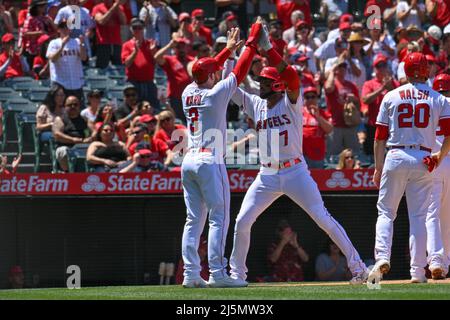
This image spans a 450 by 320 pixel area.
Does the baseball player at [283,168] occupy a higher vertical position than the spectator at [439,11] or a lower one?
lower

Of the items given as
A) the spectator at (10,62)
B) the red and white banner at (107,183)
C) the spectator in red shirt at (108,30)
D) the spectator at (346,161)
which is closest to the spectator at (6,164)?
the red and white banner at (107,183)

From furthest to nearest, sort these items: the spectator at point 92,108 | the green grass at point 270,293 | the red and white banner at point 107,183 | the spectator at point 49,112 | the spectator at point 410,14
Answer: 1. the spectator at point 410,14
2. the spectator at point 92,108
3. the spectator at point 49,112
4. the red and white banner at point 107,183
5. the green grass at point 270,293

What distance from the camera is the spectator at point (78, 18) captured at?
17594 mm

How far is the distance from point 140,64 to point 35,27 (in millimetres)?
2004

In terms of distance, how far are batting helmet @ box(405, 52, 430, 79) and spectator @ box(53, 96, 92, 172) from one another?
618 centimetres

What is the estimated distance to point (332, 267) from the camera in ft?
46.4

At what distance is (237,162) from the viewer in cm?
1480

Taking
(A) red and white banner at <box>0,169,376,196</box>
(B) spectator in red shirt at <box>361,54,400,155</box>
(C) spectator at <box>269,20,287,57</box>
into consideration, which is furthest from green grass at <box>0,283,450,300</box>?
(C) spectator at <box>269,20,287,57</box>

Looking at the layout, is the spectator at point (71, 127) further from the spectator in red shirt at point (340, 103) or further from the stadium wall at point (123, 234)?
the spectator in red shirt at point (340, 103)

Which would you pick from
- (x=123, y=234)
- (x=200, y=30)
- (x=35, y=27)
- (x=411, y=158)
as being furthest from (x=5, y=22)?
(x=411, y=158)

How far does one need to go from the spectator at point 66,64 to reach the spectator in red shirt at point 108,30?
1.10 metres

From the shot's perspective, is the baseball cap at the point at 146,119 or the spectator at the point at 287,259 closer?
the spectator at the point at 287,259

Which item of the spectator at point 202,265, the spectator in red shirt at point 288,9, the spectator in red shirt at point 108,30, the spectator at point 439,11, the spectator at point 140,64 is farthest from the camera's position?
the spectator in red shirt at point 288,9
